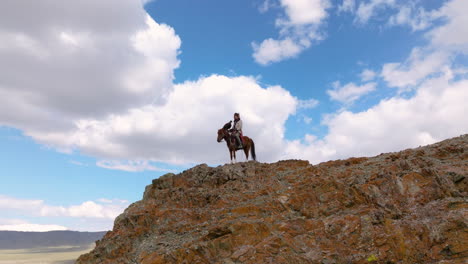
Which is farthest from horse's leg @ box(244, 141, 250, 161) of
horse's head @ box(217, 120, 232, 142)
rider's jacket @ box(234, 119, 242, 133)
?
horse's head @ box(217, 120, 232, 142)

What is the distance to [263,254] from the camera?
39.5 ft

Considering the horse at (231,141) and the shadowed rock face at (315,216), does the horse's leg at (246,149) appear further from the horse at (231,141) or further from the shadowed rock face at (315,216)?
the shadowed rock face at (315,216)

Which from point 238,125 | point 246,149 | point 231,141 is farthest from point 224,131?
point 246,149

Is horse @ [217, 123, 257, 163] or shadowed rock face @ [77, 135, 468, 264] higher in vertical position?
horse @ [217, 123, 257, 163]

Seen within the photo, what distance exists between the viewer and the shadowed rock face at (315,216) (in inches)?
440

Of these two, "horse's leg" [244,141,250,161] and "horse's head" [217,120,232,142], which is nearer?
"horse's head" [217,120,232,142]

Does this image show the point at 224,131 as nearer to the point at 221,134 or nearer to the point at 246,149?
the point at 221,134

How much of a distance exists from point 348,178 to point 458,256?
643cm

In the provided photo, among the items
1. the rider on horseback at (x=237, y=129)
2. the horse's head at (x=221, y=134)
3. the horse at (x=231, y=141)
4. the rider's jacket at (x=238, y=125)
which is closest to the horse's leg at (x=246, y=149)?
the horse at (x=231, y=141)

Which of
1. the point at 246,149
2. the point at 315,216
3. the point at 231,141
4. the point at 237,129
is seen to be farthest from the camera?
the point at 246,149

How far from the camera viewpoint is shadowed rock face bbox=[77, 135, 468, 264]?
440 inches

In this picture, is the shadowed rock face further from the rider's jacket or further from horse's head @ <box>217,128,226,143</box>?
the rider's jacket

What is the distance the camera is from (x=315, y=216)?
14125 mm

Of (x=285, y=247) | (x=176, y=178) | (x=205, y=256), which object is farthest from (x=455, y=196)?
(x=176, y=178)
